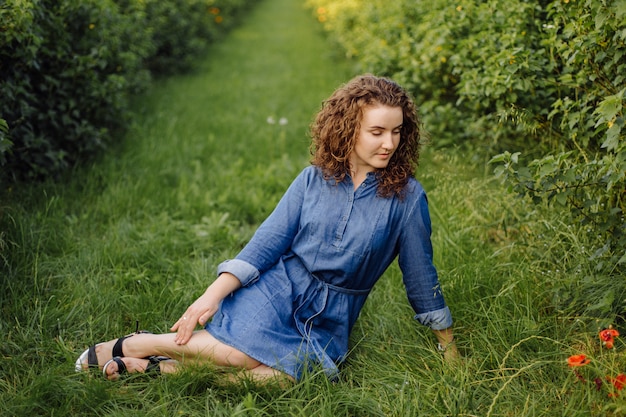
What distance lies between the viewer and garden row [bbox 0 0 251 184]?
10.8 feet

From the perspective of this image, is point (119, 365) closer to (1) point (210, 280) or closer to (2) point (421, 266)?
(1) point (210, 280)

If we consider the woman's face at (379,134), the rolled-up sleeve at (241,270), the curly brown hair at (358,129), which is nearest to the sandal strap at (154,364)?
the rolled-up sleeve at (241,270)

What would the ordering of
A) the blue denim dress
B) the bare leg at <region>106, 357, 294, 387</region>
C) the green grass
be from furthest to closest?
the blue denim dress < the bare leg at <region>106, 357, 294, 387</region> < the green grass

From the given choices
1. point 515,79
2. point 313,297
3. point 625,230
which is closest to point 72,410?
point 313,297

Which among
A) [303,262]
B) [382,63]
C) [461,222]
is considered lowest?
[461,222]

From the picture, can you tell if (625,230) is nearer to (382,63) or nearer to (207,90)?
(382,63)

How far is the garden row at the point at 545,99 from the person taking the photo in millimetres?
2250

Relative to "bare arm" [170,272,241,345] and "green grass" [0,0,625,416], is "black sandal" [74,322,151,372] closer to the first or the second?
"green grass" [0,0,625,416]

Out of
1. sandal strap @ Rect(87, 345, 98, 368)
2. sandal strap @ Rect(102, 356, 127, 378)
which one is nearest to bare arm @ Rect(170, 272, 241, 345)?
sandal strap @ Rect(102, 356, 127, 378)

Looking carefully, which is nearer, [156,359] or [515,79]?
[156,359]

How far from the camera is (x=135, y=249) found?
10.9 ft

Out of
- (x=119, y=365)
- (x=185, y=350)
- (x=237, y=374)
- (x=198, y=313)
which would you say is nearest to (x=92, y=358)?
(x=119, y=365)

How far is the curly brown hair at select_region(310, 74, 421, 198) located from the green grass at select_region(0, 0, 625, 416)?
0.67m

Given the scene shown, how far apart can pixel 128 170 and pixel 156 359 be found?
236 centimetres
